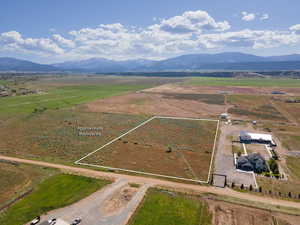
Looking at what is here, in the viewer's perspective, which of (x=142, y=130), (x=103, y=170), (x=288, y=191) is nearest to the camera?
(x=288, y=191)

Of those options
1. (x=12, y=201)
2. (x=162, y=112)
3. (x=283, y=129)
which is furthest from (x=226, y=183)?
(x=162, y=112)

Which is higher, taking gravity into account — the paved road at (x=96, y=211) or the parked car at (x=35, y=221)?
the parked car at (x=35, y=221)

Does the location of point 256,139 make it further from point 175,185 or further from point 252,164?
point 175,185

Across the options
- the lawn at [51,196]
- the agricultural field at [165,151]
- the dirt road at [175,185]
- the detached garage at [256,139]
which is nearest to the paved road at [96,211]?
the lawn at [51,196]

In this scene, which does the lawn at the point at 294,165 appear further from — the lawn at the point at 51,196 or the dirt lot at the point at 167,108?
the dirt lot at the point at 167,108

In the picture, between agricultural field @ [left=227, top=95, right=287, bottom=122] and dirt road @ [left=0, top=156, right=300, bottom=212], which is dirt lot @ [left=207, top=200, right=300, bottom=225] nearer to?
dirt road @ [left=0, top=156, right=300, bottom=212]

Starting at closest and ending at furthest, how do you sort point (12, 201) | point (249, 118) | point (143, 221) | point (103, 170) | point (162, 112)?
point (143, 221), point (12, 201), point (103, 170), point (249, 118), point (162, 112)

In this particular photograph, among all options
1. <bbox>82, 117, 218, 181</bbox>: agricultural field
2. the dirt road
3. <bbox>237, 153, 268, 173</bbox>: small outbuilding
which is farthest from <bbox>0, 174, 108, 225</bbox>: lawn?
<bbox>237, 153, 268, 173</bbox>: small outbuilding

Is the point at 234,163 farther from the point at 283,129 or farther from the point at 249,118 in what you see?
the point at 249,118
